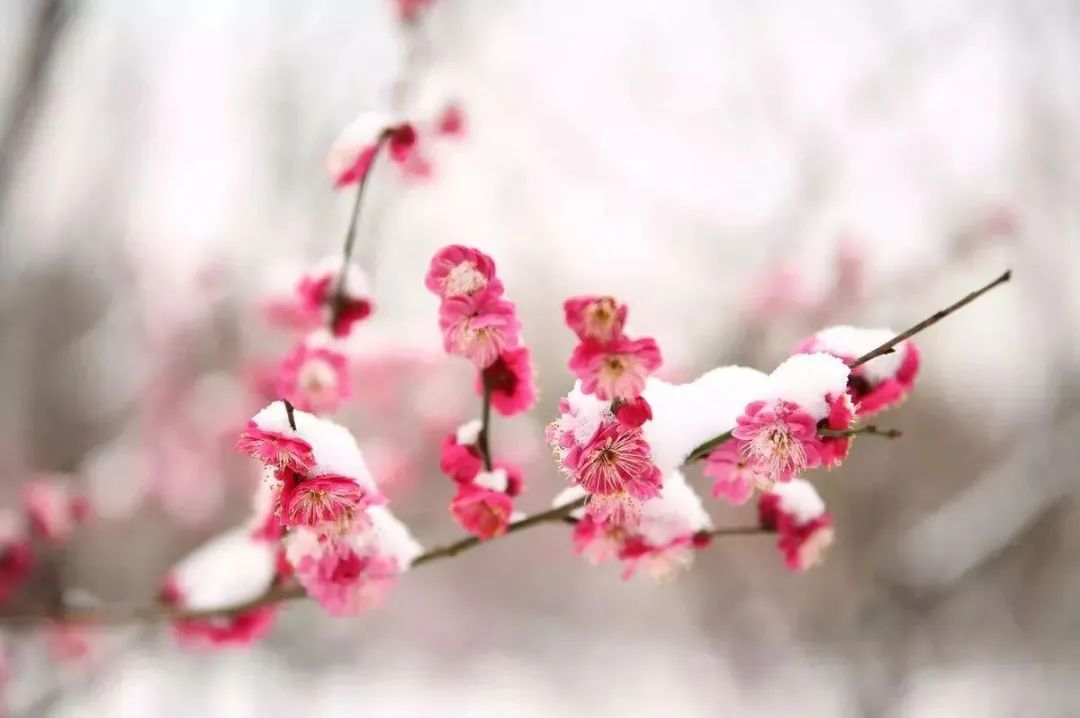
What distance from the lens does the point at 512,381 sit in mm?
613

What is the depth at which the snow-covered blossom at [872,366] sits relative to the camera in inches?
23.0

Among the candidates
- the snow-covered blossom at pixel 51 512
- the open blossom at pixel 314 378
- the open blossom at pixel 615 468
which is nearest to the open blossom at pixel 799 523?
the open blossom at pixel 615 468

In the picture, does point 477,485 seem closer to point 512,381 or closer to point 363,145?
point 512,381

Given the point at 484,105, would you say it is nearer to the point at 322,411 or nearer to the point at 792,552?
the point at 322,411

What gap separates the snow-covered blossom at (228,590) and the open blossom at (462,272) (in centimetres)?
40

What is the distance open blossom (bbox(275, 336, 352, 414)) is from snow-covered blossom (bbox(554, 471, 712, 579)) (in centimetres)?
28

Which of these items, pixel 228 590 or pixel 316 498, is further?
pixel 228 590

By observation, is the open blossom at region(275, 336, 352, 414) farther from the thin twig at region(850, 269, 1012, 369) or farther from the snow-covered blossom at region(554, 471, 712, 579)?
the thin twig at region(850, 269, 1012, 369)

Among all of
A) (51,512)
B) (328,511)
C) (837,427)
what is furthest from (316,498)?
(51,512)

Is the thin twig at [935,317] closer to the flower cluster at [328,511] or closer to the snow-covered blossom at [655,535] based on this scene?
the snow-covered blossom at [655,535]

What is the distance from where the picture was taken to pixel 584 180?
274 cm

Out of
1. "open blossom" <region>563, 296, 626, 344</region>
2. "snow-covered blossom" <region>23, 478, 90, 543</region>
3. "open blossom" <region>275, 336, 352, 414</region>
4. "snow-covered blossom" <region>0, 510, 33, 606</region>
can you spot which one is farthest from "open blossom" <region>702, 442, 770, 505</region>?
"snow-covered blossom" <region>23, 478, 90, 543</region>

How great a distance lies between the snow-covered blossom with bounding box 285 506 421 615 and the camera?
0.59 meters

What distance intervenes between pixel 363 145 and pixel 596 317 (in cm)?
37
